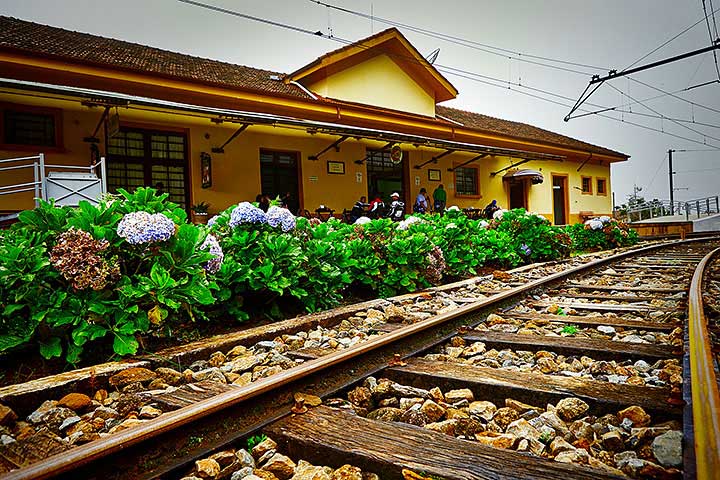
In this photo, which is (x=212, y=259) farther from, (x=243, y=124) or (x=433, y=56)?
(x=433, y=56)

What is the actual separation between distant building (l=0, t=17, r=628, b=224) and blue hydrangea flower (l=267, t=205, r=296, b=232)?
5693 millimetres

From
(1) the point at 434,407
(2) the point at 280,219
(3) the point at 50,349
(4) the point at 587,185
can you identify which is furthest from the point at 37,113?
(4) the point at 587,185

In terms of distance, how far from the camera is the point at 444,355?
9.11 feet

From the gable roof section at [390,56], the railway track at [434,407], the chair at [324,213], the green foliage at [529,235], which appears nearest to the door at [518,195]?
the gable roof section at [390,56]

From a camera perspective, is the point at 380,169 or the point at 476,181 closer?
the point at 380,169

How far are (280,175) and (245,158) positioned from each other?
129cm

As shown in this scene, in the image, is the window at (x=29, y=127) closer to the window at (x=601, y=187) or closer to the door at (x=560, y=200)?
the door at (x=560, y=200)

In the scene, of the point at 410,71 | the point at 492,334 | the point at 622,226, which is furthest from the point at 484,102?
the point at 492,334

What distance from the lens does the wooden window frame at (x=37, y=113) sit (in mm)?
9070

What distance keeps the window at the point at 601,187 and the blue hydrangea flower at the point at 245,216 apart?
25.2 metres

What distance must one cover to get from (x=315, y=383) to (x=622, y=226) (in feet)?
47.8

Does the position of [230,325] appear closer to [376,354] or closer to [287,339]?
[287,339]

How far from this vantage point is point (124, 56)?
37.2ft

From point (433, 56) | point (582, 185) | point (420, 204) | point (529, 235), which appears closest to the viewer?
point (529, 235)
